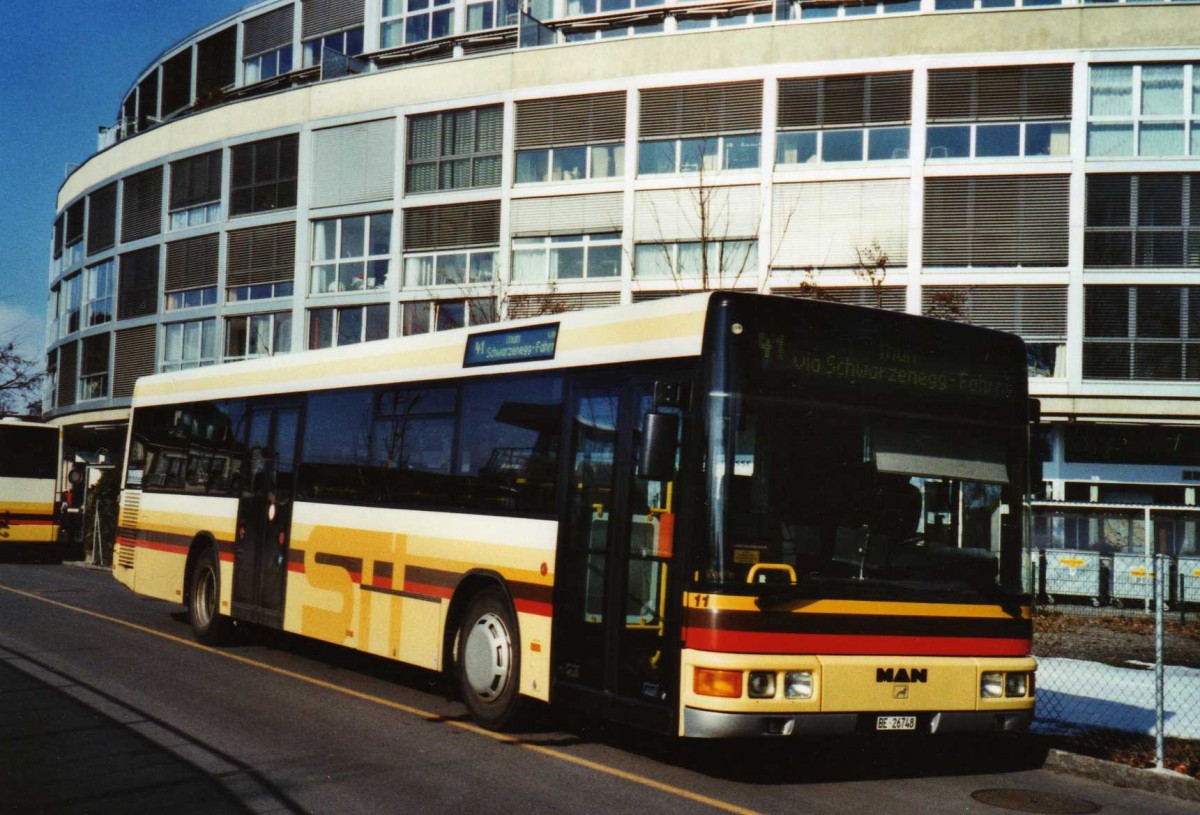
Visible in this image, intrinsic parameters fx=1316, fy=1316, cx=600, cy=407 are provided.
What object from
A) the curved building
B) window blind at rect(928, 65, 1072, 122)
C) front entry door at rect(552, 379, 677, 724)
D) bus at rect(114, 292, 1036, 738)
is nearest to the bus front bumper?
bus at rect(114, 292, 1036, 738)

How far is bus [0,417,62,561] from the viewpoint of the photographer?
2969 cm

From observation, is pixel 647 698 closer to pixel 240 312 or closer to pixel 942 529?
pixel 942 529

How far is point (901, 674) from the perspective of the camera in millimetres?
7891

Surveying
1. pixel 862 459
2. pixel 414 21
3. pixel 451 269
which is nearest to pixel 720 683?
pixel 862 459

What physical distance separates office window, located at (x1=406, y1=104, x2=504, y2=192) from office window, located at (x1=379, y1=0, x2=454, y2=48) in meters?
4.09

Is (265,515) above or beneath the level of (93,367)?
beneath

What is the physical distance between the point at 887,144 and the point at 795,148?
223 centimetres

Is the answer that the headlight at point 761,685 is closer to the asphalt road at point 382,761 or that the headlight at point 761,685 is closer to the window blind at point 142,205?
the asphalt road at point 382,761

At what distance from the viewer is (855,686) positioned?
7.73 m

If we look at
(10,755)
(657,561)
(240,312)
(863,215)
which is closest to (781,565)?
(657,561)

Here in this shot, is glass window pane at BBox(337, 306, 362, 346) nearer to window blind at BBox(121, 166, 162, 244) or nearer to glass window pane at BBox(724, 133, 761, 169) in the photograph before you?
window blind at BBox(121, 166, 162, 244)

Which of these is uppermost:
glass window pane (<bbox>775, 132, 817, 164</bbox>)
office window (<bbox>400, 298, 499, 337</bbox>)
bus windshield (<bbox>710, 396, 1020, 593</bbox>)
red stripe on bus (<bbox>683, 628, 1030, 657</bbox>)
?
glass window pane (<bbox>775, 132, 817, 164</bbox>)

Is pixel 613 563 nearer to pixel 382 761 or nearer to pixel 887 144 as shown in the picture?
pixel 382 761

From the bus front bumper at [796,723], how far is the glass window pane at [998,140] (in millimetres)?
25523
